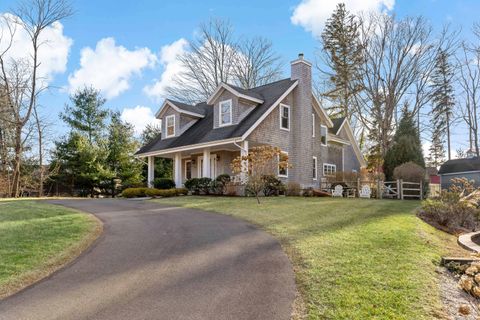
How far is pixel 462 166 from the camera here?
3484 centimetres

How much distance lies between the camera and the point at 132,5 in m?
16.8

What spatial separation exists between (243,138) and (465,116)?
25522mm

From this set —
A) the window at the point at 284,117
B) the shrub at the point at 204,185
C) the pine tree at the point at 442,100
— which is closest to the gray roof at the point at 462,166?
the pine tree at the point at 442,100

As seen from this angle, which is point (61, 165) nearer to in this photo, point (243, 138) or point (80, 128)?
point (80, 128)

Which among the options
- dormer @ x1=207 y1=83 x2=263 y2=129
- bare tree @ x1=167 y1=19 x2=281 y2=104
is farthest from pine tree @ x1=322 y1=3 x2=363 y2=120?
dormer @ x1=207 y1=83 x2=263 y2=129

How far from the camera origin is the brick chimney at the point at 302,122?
22484mm

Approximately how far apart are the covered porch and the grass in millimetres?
9977

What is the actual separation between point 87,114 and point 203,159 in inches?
634

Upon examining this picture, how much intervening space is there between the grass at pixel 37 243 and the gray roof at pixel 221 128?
33.1 feet

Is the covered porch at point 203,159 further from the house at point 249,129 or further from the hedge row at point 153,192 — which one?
the hedge row at point 153,192

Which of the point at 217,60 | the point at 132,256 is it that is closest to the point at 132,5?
the point at 132,256

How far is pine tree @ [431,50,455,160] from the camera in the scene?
33.5 m

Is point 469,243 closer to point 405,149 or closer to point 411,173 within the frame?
point 411,173

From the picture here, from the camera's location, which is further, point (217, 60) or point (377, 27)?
point (217, 60)
